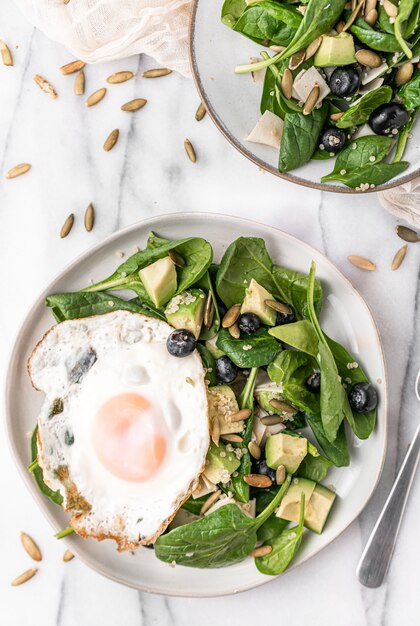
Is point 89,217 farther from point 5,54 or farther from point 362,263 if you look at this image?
point 362,263

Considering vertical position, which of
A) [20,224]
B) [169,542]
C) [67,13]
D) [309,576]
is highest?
[67,13]

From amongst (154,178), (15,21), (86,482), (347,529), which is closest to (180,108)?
(154,178)

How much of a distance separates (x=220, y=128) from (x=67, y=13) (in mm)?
698

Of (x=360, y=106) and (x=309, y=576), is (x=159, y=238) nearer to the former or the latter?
(x=360, y=106)

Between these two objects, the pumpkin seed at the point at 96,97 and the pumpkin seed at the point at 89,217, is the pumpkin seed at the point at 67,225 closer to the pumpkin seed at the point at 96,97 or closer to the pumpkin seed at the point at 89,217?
the pumpkin seed at the point at 89,217

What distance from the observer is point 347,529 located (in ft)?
7.62

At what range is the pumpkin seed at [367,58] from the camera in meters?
1.90

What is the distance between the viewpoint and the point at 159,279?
6.91 ft

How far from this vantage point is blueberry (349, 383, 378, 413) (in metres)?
2.11

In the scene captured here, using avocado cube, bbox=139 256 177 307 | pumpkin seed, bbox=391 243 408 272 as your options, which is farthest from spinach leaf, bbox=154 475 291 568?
pumpkin seed, bbox=391 243 408 272

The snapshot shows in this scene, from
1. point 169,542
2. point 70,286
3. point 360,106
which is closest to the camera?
point 360,106

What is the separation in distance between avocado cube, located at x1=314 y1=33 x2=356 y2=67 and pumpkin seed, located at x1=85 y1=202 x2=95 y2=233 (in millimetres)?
886

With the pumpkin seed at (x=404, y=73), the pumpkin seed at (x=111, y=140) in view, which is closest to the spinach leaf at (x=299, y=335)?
the pumpkin seed at (x=404, y=73)

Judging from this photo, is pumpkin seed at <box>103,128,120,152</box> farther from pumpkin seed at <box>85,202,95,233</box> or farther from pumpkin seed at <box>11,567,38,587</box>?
pumpkin seed at <box>11,567,38,587</box>
